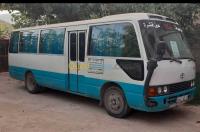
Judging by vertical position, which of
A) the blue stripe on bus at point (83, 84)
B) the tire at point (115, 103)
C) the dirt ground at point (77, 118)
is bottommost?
the dirt ground at point (77, 118)

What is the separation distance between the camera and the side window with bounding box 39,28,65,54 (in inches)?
363

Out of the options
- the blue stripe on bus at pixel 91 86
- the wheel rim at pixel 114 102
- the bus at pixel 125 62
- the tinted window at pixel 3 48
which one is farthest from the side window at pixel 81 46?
the tinted window at pixel 3 48

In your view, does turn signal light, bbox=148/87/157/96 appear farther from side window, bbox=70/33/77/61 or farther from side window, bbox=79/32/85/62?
side window, bbox=70/33/77/61

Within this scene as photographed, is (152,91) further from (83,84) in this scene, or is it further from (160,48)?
(83,84)

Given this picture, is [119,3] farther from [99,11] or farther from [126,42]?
[126,42]

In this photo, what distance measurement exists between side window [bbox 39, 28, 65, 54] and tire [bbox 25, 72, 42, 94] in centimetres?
116

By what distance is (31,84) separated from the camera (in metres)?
10.9

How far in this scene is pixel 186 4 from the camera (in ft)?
34.0

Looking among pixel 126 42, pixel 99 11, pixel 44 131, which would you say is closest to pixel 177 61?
pixel 126 42

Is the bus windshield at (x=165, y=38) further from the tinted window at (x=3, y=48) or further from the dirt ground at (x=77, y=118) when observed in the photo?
the tinted window at (x=3, y=48)

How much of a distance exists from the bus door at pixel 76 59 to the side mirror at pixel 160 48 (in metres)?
2.30

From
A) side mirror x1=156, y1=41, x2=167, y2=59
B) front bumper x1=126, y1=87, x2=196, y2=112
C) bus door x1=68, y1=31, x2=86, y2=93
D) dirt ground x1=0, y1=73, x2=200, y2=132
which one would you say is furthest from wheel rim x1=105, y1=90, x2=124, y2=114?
side mirror x1=156, y1=41, x2=167, y2=59

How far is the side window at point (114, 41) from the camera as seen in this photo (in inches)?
282

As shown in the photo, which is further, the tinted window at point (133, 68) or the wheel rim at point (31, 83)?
the wheel rim at point (31, 83)
